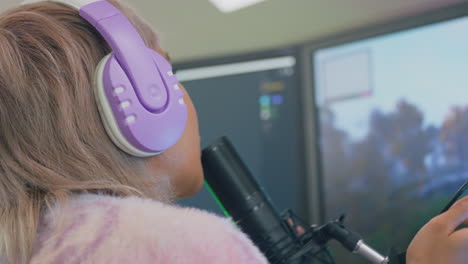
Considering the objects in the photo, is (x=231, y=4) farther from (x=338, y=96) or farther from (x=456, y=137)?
(x=456, y=137)

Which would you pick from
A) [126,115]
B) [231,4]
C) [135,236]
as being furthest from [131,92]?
[231,4]

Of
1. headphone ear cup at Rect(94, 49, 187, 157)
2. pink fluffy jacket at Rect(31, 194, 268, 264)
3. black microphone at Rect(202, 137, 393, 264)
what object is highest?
headphone ear cup at Rect(94, 49, 187, 157)

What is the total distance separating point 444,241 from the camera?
45cm

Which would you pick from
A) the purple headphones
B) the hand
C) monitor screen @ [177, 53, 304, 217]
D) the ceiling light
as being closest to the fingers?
the hand

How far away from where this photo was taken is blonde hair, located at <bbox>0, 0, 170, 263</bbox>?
0.43 m

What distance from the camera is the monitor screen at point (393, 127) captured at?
101 centimetres

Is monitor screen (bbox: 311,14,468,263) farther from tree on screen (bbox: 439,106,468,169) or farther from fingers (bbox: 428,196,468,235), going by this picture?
fingers (bbox: 428,196,468,235)

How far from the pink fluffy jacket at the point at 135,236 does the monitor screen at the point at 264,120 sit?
3.07ft

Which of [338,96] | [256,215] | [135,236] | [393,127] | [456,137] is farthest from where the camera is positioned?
[338,96]

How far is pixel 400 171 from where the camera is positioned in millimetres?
1101

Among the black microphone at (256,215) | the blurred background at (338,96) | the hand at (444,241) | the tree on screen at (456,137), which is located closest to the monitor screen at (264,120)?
the blurred background at (338,96)

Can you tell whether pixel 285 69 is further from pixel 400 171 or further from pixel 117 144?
pixel 117 144

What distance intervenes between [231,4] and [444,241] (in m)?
0.78

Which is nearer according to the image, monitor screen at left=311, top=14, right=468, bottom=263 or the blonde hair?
the blonde hair
